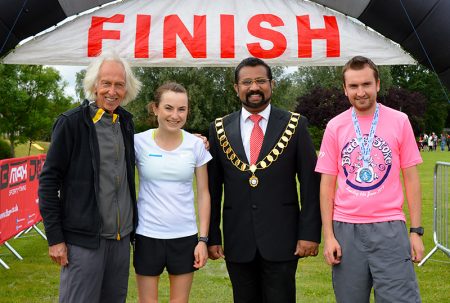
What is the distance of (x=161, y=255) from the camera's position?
10.3ft

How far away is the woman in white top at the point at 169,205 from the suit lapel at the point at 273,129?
0.36 metres

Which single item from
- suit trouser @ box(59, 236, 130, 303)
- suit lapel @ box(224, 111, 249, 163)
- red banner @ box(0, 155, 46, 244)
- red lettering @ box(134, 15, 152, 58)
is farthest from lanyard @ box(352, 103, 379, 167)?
red banner @ box(0, 155, 46, 244)

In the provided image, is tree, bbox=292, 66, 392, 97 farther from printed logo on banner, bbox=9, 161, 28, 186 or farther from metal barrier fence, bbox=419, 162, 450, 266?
printed logo on banner, bbox=9, 161, 28, 186

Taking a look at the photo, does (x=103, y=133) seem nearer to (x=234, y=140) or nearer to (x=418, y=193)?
(x=234, y=140)

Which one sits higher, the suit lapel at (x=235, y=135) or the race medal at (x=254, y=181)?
the suit lapel at (x=235, y=135)

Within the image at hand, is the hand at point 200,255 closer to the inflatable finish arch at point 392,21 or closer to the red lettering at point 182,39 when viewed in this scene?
the inflatable finish arch at point 392,21

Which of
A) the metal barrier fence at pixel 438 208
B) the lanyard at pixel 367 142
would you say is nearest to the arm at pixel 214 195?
the lanyard at pixel 367 142

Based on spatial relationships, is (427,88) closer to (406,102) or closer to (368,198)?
(406,102)

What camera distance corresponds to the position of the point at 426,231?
8.66m

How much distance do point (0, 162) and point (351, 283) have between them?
4610 mm

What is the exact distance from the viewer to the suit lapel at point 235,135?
10.8 ft

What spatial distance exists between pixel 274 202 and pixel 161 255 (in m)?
0.72

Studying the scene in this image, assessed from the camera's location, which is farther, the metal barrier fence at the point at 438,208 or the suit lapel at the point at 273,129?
the metal barrier fence at the point at 438,208

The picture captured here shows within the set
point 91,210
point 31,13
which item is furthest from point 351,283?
point 31,13
